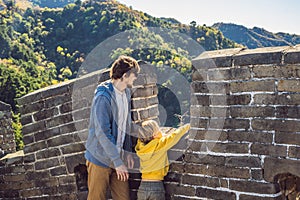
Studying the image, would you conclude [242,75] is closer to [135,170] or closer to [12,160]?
[135,170]

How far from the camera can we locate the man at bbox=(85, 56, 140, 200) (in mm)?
2670

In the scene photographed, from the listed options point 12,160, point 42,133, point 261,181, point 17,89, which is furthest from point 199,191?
point 17,89

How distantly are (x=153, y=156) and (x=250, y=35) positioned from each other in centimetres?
7993

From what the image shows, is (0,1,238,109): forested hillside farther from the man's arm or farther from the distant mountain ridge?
the man's arm

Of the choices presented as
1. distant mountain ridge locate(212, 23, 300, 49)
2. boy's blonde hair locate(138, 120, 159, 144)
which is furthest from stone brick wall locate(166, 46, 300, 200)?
distant mountain ridge locate(212, 23, 300, 49)

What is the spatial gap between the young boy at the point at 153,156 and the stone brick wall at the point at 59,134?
0.91 feet

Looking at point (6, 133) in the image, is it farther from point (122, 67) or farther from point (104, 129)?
point (122, 67)

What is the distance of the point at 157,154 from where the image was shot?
2.85 m

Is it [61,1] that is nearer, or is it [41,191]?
[41,191]

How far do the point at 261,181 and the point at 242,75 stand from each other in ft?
2.30

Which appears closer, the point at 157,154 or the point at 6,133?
the point at 157,154

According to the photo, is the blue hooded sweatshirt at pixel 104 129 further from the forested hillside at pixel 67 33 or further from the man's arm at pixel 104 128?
the forested hillside at pixel 67 33

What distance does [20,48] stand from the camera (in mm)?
49750

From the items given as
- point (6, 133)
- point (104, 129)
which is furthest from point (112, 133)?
point (6, 133)
